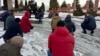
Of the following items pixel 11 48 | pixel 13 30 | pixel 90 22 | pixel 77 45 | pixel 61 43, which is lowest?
pixel 77 45

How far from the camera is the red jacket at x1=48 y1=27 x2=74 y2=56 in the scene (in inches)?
322

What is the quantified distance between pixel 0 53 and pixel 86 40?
9735mm

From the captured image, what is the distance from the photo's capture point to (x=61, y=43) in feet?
27.1

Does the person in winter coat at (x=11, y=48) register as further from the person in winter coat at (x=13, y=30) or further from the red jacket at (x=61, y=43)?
the person in winter coat at (x=13, y=30)

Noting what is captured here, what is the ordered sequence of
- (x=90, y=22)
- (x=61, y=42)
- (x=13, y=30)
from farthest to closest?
(x=90, y=22), (x=13, y=30), (x=61, y=42)

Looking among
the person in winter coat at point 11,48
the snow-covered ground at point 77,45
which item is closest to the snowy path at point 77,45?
the snow-covered ground at point 77,45

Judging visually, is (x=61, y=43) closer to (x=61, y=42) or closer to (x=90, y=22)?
(x=61, y=42)

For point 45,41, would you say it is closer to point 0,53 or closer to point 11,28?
point 11,28

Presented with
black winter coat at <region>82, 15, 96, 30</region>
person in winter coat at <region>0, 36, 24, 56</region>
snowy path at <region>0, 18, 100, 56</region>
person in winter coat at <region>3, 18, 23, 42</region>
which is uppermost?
person in winter coat at <region>0, 36, 24, 56</region>

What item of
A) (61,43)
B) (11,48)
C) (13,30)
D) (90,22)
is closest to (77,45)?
(13,30)

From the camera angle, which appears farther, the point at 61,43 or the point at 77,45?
the point at 77,45

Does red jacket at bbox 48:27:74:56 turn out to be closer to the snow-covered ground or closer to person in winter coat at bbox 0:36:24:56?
person in winter coat at bbox 0:36:24:56

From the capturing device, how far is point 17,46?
22.1 feet

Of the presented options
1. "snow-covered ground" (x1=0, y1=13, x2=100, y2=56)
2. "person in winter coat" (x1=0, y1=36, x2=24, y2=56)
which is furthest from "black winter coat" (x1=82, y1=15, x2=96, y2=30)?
"person in winter coat" (x1=0, y1=36, x2=24, y2=56)
